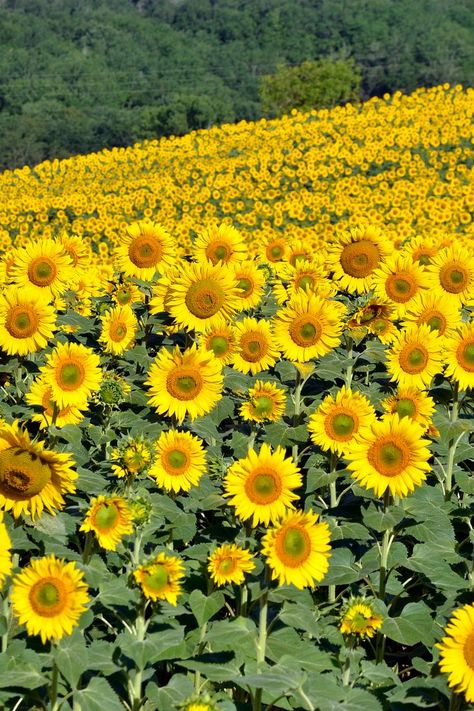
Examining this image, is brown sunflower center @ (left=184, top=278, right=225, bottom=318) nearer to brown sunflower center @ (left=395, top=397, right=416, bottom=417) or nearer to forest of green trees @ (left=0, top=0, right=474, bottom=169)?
brown sunflower center @ (left=395, top=397, right=416, bottom=417)

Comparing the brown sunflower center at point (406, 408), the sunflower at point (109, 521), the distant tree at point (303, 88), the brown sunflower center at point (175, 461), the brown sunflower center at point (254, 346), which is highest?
the sunflower at point (109, 521)

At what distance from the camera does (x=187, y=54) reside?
10100 centimetres

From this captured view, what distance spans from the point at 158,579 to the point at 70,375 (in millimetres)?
1479

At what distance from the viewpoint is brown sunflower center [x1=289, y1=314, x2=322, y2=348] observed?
15.6 ft

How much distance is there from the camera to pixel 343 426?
4105mm

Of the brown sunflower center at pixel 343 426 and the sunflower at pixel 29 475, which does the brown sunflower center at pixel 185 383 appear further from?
the sunflower at pixel 29 475

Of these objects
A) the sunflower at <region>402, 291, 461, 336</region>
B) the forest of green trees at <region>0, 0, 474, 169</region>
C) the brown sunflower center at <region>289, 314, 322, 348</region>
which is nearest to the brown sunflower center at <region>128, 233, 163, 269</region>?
the brown sunflower center at <region>289, 314, 322, 348</region>

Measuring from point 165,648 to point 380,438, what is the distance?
1.23 metres

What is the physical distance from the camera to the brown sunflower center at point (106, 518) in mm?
3424

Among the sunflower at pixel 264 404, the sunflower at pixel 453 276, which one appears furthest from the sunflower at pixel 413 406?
the sunflower at pixel 453 276

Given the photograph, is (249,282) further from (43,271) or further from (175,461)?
(175,461)

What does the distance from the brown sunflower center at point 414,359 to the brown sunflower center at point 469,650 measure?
2.00 meters

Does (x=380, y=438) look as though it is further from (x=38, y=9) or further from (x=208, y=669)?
(x=38, y=9)

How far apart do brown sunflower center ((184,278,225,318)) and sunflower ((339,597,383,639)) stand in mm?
2012
